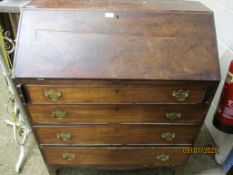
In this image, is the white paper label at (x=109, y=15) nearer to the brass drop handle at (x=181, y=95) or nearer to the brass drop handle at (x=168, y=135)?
the brass drop handle at (x=181, y=95)

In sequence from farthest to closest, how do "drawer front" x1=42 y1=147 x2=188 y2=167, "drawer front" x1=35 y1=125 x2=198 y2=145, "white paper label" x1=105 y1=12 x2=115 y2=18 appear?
"drawer front" x1=42 y1=147 x2=188 y2=167, "drawer front" x1=35 y1=125 x2=198 y2=145, "white paper label" x1=105 y1=12 x2=115 y2=18

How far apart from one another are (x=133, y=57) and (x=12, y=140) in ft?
4.45

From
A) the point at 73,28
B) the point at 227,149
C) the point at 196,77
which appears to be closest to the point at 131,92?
the point at 196,77

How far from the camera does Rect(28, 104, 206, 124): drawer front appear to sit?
1079mm

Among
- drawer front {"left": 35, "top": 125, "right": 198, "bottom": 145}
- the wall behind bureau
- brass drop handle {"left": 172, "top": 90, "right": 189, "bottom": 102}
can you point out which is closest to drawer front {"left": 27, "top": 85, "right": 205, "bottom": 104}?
brass drop handle {"left": 172, "top": 90, "right": 189, "bottom": 102}

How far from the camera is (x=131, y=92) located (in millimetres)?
1022

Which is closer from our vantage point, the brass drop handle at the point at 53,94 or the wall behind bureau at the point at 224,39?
the brass drop handle at the point at 53,94

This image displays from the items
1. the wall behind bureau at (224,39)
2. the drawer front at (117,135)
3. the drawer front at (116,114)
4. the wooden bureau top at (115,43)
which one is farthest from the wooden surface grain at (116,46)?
the wall behind bureau at (224,39)

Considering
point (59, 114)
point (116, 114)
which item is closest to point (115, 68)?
point (116, 114)

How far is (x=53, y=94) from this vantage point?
102cm

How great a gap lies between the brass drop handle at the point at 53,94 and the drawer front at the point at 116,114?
2.2 inches

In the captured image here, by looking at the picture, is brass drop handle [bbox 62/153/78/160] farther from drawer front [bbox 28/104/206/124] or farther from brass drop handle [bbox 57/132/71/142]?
drawer front [bbox 28/104/206/124]

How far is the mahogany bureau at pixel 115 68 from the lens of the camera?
976 millimetres

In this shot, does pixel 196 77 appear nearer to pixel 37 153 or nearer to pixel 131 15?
pixel 131 15
